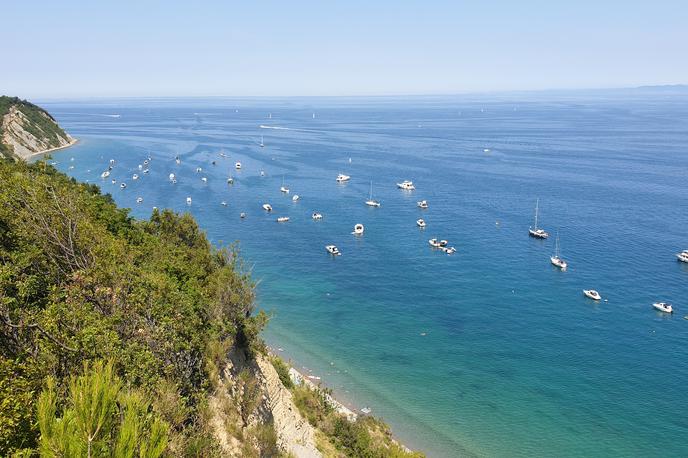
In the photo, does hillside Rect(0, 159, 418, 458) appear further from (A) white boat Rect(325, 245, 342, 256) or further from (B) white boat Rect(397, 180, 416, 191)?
(B) white boat Rect(397, 180, 416, 191)

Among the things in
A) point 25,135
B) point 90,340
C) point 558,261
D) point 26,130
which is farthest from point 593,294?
point 26,130

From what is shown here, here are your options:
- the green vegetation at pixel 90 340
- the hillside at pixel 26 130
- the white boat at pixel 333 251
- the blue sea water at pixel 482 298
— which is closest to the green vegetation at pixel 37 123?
the hillside at pixel 26 130

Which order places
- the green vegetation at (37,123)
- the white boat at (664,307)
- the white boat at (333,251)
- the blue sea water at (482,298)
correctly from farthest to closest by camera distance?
the green vegetation at (37,123), the white boat at (333,251), the white boat at (664,307), the blue sea water at (482,298)

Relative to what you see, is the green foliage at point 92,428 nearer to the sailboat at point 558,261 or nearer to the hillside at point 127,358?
the hillside at point 127,358

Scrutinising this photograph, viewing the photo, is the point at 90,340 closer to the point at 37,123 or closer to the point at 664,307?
the point at 664,307

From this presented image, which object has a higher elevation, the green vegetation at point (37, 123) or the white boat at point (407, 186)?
the green vegetation at point (37, 123)

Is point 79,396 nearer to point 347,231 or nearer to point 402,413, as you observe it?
point 402,413

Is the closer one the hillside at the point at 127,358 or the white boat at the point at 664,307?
the hillside at the point at 127,358

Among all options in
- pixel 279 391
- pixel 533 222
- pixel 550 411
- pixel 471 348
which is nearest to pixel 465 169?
pixel 533 222
